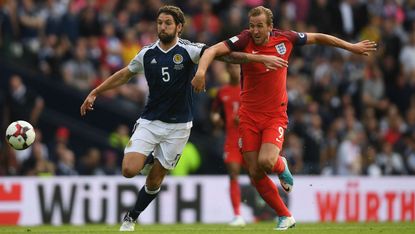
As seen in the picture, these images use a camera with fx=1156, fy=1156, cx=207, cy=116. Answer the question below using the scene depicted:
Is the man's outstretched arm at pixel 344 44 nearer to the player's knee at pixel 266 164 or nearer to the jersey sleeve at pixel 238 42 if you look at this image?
the jersey sleeve at pixel 238 42

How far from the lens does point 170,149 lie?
45.8ft

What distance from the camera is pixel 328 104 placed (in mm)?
24484

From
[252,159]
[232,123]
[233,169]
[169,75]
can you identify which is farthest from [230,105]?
[169,75]

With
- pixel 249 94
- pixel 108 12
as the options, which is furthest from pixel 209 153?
pixel 249 94

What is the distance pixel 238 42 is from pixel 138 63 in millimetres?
1246

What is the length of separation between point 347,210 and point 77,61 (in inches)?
236

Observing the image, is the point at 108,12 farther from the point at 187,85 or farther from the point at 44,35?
the point at 187,85

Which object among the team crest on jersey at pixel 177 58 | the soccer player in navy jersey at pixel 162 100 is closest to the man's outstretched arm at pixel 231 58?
the soccer player in navy jersey at pixel 162 100

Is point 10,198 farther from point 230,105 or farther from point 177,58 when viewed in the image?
point 177,58

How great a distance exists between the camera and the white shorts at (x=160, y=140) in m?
13.8

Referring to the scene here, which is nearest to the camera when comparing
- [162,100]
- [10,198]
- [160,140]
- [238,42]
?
[238,42]

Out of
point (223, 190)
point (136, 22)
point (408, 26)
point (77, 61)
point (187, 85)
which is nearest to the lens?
point (187, 85)

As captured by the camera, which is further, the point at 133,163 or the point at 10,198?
the point at 10,198

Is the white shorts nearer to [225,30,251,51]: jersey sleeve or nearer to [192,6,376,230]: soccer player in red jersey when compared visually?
[192,6,376,230]: soccer player in red jersey
